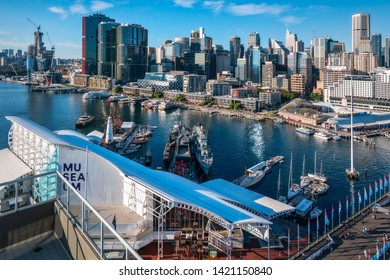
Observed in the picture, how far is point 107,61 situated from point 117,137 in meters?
20.5

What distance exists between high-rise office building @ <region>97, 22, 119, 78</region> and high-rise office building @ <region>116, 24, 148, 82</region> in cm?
84

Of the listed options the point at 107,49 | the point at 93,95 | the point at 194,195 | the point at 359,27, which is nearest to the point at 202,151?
the point at 194,195

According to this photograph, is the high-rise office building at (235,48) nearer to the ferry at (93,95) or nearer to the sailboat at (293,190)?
the ferry at (93,95)

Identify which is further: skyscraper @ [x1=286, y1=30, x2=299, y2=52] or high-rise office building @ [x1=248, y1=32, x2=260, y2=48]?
skyscraper @ [x1=286, y1=30, x2=299, y2=52]

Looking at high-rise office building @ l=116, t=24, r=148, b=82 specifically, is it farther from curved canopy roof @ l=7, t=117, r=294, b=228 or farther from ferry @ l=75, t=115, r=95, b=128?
curved canopy roof @ l=7, t=117, r=294, b=228

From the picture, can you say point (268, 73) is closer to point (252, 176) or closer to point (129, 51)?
point (129, 51)

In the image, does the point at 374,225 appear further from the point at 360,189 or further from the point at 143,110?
the point at 143,110

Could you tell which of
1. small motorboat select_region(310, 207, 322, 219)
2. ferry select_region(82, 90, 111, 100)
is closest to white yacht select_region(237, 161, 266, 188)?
small motorboat select_region(310, 207, 322, 219)

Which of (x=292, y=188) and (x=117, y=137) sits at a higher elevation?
A: (x=117, y=137)

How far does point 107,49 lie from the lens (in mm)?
29031

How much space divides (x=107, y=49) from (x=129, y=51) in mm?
2322

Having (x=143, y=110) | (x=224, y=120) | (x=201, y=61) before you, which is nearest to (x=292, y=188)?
(x=224, y=120)

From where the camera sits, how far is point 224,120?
49.1ft

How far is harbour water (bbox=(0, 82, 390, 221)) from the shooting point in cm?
698
